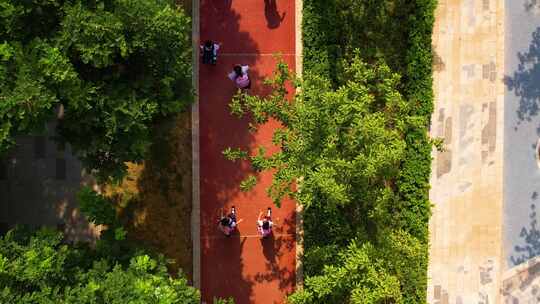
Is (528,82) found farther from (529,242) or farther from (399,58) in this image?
(529,242)

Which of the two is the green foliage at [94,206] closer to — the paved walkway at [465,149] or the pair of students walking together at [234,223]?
the pair of students walking together at [234,223]

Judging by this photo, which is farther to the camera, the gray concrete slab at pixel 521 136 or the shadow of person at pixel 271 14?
the shadow of person at pixel 271 14

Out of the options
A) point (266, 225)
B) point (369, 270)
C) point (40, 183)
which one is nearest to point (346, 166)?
point (369, 270)

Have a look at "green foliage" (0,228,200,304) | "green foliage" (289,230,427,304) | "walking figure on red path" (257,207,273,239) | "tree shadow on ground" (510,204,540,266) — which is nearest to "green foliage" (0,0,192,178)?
"green foliage" (0,228,200,304)

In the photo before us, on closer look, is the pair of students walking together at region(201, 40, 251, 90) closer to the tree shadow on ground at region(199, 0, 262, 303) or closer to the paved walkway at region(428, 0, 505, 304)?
the tree shadow on ground at region(199, 0, 262, 303)

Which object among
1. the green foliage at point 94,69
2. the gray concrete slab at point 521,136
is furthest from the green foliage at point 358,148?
the gray concrete slab at point 521,136

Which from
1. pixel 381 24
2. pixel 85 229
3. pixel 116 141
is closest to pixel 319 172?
pixel 116 141

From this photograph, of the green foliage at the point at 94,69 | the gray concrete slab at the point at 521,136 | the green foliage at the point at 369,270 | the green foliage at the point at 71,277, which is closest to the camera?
the green foliage at the point at 71,277
